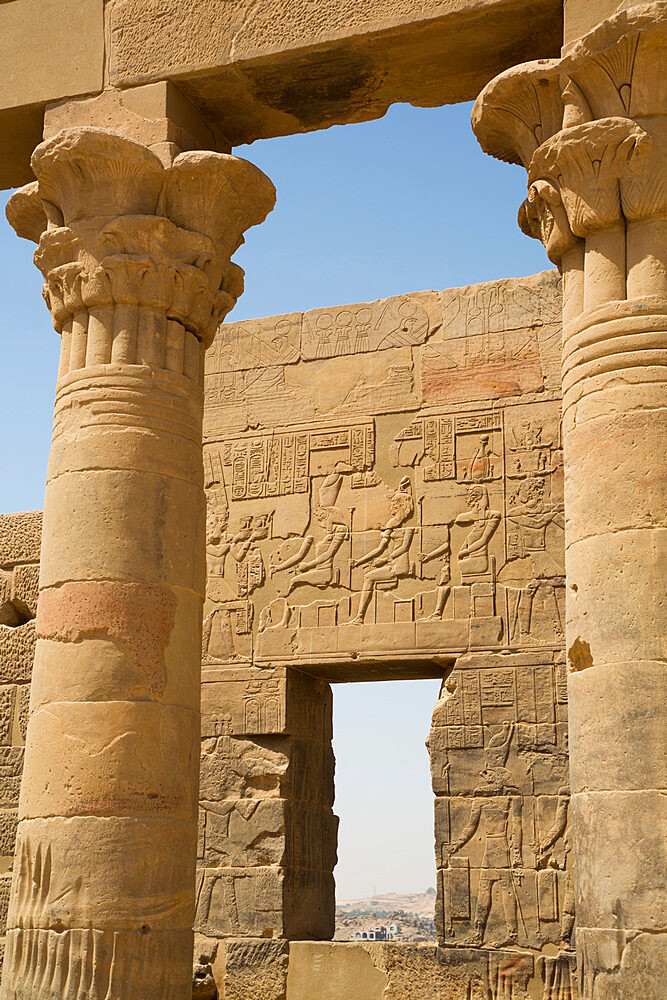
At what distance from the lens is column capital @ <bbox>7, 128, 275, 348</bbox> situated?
6355mm

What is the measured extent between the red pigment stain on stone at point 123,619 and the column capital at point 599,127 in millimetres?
2490

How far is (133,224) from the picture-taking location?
250 inches

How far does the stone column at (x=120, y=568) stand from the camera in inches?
219

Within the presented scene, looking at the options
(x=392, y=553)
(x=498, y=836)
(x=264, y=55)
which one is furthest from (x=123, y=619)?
(x=392, y=553)

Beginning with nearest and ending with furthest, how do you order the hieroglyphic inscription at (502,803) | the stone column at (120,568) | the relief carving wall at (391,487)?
the stone column at (120,568), the hieroglyphic inscription at (502,803), the relief carving wall at (391,487)

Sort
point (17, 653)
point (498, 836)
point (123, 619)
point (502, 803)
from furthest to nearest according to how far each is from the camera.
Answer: point (502, 803)
point (498, 836)
point (17, 653)
point (123, 619)

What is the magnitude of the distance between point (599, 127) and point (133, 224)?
2350 millimetres

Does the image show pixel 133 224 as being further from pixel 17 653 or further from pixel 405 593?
pixel 405 593

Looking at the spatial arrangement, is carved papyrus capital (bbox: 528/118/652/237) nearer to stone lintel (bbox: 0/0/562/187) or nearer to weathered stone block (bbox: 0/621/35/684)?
stone lintel (bbox: 0/0/562/187)

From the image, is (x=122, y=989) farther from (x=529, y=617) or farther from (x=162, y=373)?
(x=529, y=617)

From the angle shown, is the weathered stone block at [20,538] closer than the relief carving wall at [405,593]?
Yes

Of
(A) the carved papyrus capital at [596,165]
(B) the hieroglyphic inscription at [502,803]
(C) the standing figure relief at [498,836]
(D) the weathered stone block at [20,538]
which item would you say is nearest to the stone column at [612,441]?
(A) the carved papyrus capital at [596,165]

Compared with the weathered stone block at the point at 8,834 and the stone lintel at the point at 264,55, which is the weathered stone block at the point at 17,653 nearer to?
the weathered stone block at the point at 8,834

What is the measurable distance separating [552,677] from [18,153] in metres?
6.68
